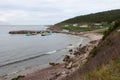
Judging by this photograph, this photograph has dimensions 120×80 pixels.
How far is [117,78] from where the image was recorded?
8.00 m

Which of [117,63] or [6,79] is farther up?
[117,63]

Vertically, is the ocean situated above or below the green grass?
below

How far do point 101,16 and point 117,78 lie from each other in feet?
587

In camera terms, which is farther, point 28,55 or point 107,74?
point 28,55

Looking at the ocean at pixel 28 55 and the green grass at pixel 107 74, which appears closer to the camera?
the green grass at pixel 107 74

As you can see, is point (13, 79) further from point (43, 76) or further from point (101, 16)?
point (101, 16)

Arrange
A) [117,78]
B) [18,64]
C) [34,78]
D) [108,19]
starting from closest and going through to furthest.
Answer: [117,78], [34,78], [18,64], [108,19]

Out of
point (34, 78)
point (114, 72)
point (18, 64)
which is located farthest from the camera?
point (18, 64)

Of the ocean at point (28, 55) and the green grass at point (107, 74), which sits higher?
the green grass at point (107, 74)

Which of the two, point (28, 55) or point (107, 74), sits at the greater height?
point (107, 74)

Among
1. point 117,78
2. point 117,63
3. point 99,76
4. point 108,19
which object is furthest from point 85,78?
point 108,19

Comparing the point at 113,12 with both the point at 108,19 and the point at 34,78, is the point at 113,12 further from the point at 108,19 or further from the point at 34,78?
the point at 34,78

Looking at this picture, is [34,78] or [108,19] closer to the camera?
[34,78]

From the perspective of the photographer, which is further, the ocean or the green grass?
the ocean
